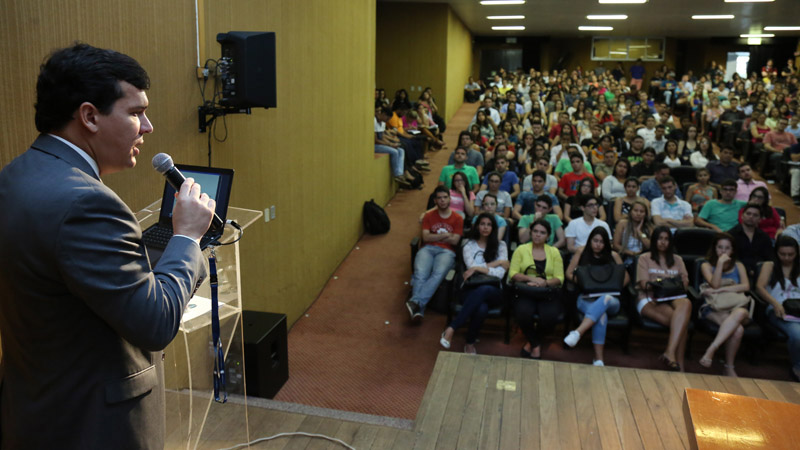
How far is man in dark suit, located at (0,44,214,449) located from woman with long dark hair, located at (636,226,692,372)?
422 centimetres

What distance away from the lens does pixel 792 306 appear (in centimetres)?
448

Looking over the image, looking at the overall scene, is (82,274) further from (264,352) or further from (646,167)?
(646,167)

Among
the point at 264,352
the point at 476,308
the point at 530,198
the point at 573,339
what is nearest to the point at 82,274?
the point at 264,352

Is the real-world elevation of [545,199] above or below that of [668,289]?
above

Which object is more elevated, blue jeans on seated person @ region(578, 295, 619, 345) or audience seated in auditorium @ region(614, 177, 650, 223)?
audience seated in auditorium @ region(614, 177, 650, 223)

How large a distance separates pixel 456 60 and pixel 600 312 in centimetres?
1073

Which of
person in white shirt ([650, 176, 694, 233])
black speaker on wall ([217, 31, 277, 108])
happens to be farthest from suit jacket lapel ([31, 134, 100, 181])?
person in white shirt ([650, 176, 694, 233])

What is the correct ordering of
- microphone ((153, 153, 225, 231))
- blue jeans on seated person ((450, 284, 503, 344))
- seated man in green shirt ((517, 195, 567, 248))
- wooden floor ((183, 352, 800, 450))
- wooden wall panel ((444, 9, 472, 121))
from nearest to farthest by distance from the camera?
1. microphone ((153, 153, 225, 231))
2. wooden floor ((183, 352, 800, 450))
3. blue jeans on seated person ((450, 284, 503, 344))
4. seated man in green shirt ((517, 195, 567, 248))
5. wooden wall panel ((444, 9, 472, 121))

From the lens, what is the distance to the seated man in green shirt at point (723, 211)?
6.12 m

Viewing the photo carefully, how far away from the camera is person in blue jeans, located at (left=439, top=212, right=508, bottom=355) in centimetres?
490

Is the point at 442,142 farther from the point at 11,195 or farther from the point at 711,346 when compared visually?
the point at 11,195

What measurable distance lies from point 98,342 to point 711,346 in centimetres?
451

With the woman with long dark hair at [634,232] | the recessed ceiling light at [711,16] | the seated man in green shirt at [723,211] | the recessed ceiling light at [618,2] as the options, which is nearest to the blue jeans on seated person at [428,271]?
the woman with long dark hair at [634,232]

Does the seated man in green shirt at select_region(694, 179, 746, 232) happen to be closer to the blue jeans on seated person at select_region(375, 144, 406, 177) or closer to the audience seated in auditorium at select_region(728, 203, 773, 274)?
the audience seated in auditorium at select_region(728, 203, 773, 274)
